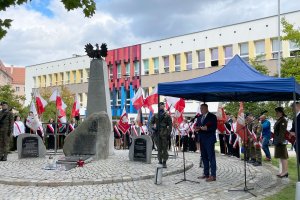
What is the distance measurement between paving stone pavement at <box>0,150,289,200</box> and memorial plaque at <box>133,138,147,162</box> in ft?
1.38

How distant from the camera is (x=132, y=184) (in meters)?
9.95

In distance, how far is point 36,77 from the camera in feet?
223

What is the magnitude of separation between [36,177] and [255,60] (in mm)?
24946

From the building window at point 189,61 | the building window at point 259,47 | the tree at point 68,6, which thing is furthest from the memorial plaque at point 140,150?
the building window at point 189,61

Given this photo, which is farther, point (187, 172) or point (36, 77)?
point (36, 77)

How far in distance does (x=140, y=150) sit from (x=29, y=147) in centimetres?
440

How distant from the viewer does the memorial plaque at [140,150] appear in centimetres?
1346

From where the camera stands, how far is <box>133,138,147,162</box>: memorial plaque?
1346 centimetres

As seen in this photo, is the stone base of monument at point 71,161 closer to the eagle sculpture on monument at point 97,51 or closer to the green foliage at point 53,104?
the eagle sculpture on monument at point 97,51

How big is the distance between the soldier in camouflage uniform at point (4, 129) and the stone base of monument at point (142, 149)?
454 cm

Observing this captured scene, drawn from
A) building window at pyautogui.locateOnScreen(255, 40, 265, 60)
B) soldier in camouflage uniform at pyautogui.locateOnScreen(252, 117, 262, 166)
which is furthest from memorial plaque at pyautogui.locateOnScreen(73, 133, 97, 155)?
building window at pyautogui.locateOnScreen(255, 40, 265, 60)

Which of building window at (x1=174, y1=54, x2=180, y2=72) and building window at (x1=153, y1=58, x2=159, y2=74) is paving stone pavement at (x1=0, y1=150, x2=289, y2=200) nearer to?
building window at (x1=174, y1=54, x2=180, y2=72)

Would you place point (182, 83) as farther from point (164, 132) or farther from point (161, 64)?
point (161, 64)

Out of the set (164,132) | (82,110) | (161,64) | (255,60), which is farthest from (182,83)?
(82,110)
